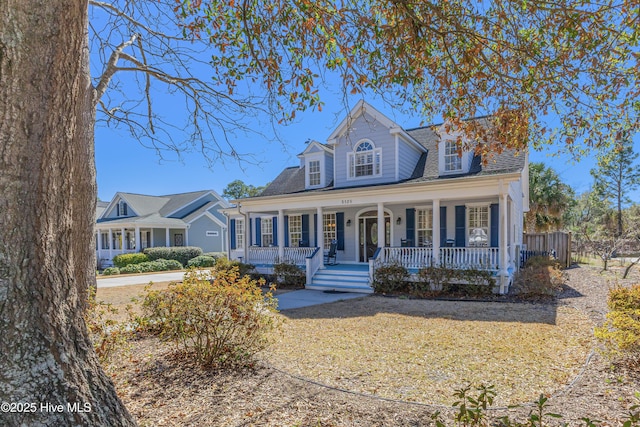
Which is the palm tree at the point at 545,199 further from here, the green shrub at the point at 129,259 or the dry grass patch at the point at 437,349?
the green shrub at the point at 129,259

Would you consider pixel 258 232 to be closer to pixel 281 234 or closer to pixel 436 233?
pixel 281 234

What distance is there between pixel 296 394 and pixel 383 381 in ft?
3.61

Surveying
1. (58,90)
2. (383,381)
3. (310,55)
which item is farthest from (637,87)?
(58,90)

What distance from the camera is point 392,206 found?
47.5ft

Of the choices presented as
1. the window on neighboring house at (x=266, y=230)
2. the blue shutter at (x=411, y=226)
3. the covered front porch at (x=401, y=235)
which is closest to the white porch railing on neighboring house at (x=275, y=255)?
the covered front porch at (x=401, y=235)

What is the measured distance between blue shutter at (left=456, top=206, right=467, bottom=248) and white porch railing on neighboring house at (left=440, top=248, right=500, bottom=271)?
1.49 metres

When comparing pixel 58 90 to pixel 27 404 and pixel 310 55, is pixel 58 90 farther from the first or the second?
pixel 310 55

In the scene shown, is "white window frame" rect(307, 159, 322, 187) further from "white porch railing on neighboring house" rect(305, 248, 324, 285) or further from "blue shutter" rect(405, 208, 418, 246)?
"blue shutter" rect(405, 208, 418, 246)

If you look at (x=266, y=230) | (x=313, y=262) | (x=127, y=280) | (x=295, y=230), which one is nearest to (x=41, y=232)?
(x=313, y=262)

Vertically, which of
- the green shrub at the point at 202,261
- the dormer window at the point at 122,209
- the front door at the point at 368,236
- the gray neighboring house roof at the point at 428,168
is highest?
the gray neighboring house roof at the point at 428,168

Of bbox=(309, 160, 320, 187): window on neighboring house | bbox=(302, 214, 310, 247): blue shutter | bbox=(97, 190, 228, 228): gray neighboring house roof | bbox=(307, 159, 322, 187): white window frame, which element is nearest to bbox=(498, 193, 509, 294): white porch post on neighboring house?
bbox=(307, 159, 322, 187): white window frame

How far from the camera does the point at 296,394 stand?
384 cm

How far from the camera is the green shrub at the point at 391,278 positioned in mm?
11438

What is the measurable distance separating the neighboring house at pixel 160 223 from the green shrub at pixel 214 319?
23772 millimetres
